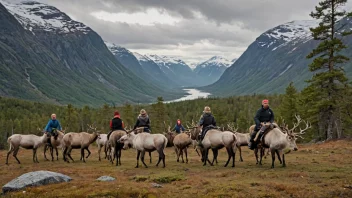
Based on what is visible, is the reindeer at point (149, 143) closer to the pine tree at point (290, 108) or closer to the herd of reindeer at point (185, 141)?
the herd of reindeer at point (185, 141)

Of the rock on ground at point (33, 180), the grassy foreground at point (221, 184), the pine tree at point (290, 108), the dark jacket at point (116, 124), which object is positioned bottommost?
the grassy foreground at point (221, 184)

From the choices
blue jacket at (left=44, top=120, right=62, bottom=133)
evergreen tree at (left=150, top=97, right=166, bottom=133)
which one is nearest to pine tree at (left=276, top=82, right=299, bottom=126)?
evergreen tree at (left=150, top=97, right=166, bottom=133)

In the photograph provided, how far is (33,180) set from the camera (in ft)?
51.8

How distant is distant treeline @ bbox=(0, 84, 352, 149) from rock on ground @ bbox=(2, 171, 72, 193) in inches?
677

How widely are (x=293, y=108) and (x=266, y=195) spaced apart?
4543cm

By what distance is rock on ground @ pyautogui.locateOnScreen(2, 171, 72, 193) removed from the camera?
1509 centimetres

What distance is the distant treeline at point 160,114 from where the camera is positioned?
56894 millimetres

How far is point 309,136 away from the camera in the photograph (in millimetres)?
57562

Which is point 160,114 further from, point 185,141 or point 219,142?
point 219,142

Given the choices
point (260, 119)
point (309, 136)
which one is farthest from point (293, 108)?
point (260, 119)

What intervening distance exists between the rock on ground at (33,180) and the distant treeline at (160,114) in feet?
56.4

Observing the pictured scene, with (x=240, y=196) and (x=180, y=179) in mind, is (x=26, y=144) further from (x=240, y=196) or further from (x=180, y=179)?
(x=240, y=196)

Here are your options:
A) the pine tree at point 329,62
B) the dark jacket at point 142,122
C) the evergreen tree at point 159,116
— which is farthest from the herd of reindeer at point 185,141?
the evergreen tree at point 159,116

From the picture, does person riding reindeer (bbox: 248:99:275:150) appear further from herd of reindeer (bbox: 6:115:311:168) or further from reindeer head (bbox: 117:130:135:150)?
reindeer head (bbox: 117:130:135:150)
